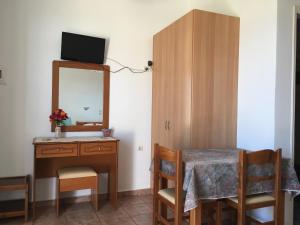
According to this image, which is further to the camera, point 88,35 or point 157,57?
point 157,57

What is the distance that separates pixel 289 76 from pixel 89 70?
7.65ft

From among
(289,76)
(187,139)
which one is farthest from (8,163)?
(289,76)

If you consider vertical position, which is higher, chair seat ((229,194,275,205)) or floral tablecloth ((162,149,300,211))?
floral tablecloth ((162,149,300,211))

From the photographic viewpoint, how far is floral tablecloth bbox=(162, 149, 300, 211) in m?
2.05

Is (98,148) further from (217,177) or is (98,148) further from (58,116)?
(217,177)

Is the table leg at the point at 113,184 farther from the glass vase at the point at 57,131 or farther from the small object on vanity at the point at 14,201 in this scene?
the small object on vanity at the point at 14,201

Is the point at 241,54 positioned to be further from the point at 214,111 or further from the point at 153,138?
the point at 153,138

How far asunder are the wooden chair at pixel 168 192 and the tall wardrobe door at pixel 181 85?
63 cm

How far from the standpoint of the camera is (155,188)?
244 cm

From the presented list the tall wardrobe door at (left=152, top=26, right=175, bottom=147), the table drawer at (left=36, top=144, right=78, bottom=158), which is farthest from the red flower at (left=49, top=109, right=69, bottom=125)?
the tall wardrobe door at (left=152, top=26, right=175, bottom=147)

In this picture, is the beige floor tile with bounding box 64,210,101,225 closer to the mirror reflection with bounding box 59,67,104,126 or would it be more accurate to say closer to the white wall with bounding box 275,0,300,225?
the mirror reflection with bounding box 59,67,104,126

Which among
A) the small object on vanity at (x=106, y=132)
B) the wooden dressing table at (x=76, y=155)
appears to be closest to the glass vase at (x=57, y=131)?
the wooden dressing table at (x=76, y=155)

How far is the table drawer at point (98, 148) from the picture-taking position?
119 inches

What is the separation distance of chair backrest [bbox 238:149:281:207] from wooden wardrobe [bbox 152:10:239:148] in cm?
81
